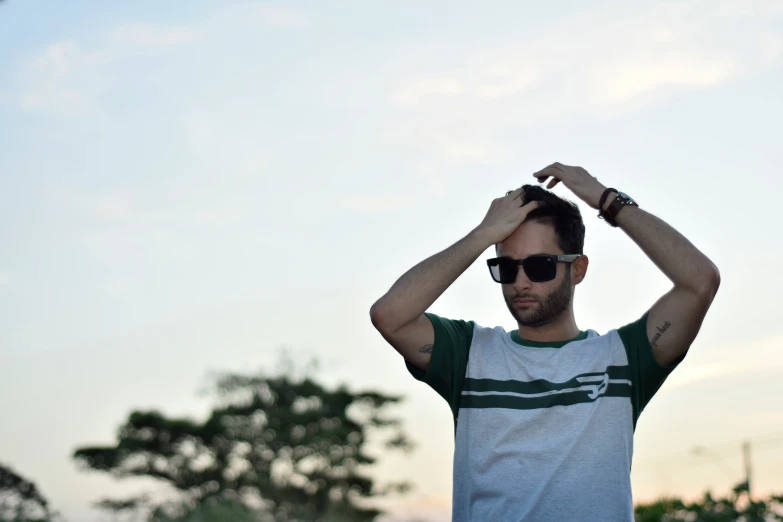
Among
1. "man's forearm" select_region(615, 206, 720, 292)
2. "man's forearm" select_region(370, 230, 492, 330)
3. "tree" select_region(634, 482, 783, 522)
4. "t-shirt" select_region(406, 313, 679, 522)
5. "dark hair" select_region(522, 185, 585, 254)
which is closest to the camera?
"t-shirt" select_region(406, 313, 679, 522)

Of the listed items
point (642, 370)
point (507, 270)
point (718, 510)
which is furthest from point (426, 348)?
point (718, 510)

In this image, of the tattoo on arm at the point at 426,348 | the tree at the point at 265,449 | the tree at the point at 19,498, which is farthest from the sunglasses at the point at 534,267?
the tree at the point at 265,449

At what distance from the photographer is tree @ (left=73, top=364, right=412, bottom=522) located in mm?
29500

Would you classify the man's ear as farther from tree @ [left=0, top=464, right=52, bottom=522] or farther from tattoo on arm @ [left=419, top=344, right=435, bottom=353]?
tree @ [left=0, top=464, right=52, bottom=522]

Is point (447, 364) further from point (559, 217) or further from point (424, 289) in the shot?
point (559, 217)

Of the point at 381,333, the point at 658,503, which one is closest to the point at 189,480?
the point at 658,503

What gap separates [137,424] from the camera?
29.7m

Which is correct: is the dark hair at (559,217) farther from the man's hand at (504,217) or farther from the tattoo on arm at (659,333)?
the tattoo on arm at (659,333)

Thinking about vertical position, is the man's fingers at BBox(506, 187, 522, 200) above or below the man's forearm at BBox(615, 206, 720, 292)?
above

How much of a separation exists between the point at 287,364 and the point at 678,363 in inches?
1180

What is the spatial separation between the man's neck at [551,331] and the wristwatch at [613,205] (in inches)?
15.5

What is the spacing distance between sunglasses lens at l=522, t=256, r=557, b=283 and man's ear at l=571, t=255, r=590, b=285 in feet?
0.51

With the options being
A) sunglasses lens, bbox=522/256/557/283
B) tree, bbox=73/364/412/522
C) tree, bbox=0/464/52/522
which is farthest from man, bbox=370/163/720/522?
tree, bbox=73/364/412/522

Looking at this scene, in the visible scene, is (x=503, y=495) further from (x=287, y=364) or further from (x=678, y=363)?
(x=287, y=364)
